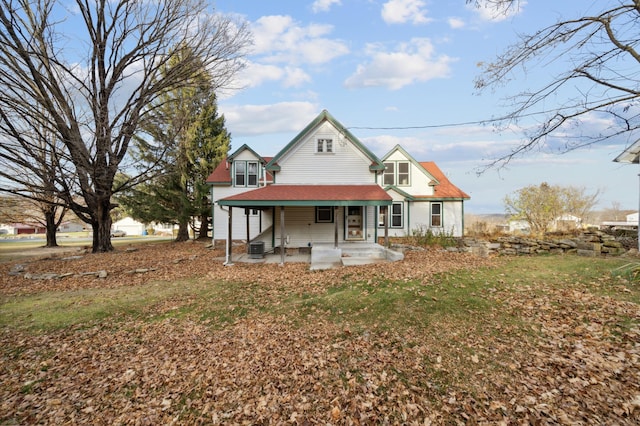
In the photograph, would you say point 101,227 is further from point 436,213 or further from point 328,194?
point 436,213

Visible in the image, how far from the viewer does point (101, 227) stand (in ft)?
62.8

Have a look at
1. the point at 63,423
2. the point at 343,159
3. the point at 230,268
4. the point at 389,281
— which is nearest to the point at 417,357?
the point at 389,281

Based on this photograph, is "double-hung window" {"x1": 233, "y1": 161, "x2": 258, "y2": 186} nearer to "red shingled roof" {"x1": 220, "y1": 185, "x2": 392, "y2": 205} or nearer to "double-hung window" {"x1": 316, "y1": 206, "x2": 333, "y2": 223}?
"red shingled roof" {"x1": 220, "y1": 185, "x2": 392, "y2": 205}

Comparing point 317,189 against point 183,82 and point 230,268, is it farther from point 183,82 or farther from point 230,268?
point 183,82

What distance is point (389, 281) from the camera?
872 centimetres

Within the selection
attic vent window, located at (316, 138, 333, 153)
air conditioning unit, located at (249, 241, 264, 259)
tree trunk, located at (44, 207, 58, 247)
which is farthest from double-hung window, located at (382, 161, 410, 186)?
tree trunk, located at (44, 207, 58, 247)

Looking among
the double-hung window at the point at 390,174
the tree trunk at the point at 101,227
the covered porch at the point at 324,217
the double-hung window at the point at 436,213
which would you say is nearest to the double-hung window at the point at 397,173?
the double-hung window at the point at 390,174

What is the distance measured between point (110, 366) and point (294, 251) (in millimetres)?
11394

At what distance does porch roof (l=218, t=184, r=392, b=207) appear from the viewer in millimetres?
13180

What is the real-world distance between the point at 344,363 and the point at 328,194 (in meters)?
10.0

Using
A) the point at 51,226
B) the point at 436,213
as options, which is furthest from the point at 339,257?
the point at 51,226

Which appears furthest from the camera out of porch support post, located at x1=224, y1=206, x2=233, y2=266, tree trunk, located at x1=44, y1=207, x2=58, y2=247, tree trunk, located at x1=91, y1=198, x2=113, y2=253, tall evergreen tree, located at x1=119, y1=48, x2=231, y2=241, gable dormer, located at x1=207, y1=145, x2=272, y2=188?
tree trunk, located at x1=44, y1=207, x2=58, y2=247

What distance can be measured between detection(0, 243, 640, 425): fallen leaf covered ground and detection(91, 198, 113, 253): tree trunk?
14.2 metres

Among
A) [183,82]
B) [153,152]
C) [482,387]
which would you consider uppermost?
[183,82]
